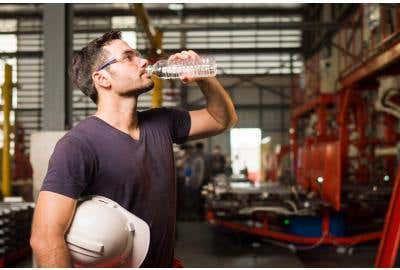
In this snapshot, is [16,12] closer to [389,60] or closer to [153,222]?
[389,60]

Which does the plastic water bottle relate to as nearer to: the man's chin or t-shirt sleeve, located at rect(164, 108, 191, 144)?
the man's chin

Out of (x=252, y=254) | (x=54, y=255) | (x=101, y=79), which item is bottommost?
(x=252, y=254)

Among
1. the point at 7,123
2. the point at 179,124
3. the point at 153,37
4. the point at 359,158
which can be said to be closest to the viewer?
the point at 179,124

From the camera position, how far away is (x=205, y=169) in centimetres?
1180

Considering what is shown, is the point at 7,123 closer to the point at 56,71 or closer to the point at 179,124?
the point at 56,71

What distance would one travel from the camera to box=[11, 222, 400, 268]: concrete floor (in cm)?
620

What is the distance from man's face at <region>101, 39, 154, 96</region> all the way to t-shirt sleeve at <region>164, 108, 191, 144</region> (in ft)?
0.90

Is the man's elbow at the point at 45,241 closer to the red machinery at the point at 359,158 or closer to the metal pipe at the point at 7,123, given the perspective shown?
the red machinery at the point at 359,158

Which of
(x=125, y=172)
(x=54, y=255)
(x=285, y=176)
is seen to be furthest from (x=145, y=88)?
(x=285, y=176)

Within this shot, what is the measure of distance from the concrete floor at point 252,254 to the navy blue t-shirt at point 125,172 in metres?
3.48

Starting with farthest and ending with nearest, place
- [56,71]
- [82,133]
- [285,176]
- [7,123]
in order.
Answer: [285,176] → [7,123] → [56,71] → [82,133]

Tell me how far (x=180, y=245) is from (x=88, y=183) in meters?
5.96

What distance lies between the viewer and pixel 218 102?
2.34m

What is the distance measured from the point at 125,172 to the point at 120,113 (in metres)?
0.28
